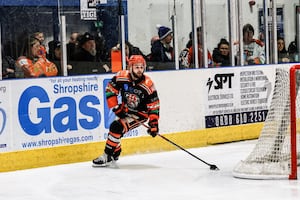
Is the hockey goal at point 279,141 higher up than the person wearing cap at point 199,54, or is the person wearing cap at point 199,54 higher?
the person wearing cap at point 199,54

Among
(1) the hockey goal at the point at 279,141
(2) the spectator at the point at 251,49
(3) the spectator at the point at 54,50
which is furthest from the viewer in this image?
(2) the spectator at the point at 251,49

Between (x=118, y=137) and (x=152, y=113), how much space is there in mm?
440

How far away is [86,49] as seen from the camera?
8.94 metres

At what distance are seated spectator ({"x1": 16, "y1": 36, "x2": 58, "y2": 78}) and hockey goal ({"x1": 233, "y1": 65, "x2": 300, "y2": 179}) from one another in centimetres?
240

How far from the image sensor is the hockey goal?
279 inches

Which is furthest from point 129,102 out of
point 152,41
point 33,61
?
point 152,41

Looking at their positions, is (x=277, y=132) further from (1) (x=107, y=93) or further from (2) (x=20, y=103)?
(2) (x=20, y=103)

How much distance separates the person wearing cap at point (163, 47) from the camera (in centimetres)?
962

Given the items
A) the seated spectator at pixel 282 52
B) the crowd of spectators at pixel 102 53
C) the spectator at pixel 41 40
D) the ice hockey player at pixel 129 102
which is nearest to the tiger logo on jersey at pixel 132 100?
the ice hockey player at pixel 129 102

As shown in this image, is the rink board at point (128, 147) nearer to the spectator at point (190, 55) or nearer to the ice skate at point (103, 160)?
the ice skate at point (103, 160)

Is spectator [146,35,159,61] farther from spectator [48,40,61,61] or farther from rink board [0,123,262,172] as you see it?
spectator [48,40,61,61]

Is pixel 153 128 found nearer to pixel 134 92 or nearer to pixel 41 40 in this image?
pixel 134 92

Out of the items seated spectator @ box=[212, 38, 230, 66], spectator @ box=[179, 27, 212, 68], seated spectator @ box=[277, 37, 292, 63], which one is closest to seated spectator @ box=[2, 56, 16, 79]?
spectator @ box=[179, 27, 212, 68]

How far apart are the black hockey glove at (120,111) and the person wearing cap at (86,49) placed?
96 cm
